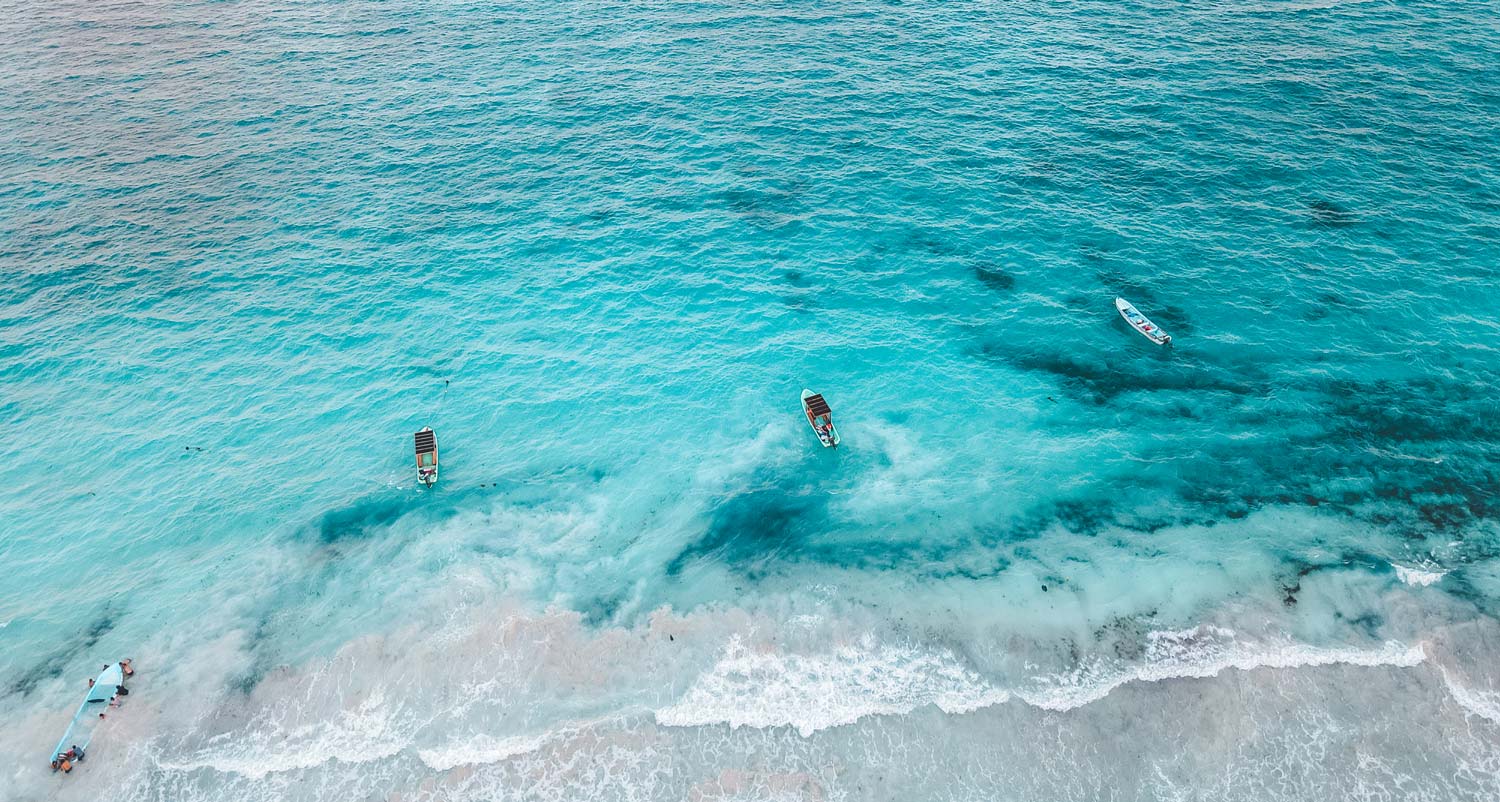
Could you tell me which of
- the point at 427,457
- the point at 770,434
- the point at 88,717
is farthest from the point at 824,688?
the point at 88,717

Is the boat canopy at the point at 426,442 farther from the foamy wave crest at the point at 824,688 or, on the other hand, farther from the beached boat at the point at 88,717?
the foamy wave crest at the point at 824,688

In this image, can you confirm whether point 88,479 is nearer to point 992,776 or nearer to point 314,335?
point 314,335

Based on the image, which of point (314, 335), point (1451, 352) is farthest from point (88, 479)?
point (1451, 352)

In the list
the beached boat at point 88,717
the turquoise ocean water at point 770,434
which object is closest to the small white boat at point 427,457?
the turquoise ocean water at point 770,434

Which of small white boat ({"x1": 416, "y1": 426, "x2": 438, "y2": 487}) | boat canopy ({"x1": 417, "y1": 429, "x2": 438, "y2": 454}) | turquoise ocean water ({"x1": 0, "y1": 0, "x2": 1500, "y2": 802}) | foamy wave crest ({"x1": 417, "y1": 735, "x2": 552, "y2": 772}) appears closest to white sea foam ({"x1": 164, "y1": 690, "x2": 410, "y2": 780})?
turquoise ocean water ({"x1": 0, "y1": 0, "x2": 1500, "y2": 802})

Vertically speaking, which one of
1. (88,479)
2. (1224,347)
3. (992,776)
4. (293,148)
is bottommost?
(992,776)

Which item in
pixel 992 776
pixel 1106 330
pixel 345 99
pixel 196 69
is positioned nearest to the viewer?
pixel 992 776
